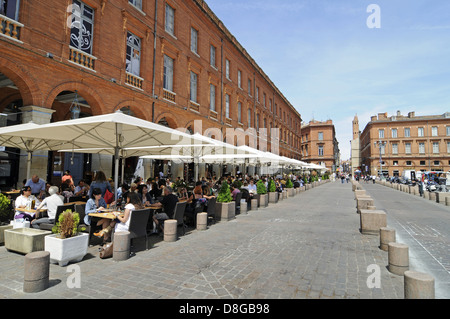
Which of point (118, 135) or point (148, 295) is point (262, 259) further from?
point (118, 135)

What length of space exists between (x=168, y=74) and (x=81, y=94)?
666cm

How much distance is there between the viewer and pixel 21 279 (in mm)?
3934

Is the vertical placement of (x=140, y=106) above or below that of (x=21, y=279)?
above

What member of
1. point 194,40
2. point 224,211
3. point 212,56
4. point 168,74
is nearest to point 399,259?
point 224,211

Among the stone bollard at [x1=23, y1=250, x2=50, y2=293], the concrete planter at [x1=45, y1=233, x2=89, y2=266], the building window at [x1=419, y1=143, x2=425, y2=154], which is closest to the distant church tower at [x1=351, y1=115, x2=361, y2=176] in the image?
the building window at [x1=419, y1=143, x2=425, y2=154]

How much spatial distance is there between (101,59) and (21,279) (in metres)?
10.7

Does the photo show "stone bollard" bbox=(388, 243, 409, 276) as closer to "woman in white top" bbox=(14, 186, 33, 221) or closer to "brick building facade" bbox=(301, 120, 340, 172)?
"woman in white top" bbox=(14, 186, 33, 221)

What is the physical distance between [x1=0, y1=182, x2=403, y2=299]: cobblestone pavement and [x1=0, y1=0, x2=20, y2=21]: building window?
858 cm

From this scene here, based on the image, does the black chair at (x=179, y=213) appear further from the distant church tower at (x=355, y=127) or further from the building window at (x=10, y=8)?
the distant church tower at (x=355, y=127)

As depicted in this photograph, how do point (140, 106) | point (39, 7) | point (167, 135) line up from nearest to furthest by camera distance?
point (167, 135) < point (39, 7) < point (140, 106)

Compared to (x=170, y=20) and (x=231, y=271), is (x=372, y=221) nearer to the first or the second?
(x=231, y=271)

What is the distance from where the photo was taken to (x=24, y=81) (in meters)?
9.11
